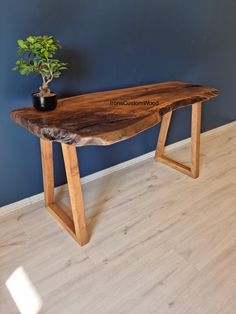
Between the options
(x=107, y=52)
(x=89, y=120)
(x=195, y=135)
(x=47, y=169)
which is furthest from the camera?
(x=195, y=135)

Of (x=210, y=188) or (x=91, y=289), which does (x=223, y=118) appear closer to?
(x=210, y=188)

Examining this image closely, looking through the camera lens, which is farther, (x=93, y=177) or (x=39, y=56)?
(x=93, y=177)

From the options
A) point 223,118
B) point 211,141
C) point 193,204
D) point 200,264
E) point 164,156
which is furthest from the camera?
point 223,118

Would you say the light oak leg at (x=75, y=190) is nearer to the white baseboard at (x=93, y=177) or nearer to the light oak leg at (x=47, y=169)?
the light oak leg at (x=47, y=169)

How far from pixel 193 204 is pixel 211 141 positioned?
3.53ft

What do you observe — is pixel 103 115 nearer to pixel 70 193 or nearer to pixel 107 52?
pixel 70 193

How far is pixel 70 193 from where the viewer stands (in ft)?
4.40

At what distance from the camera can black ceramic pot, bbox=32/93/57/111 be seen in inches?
51.8

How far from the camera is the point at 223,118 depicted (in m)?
2.86

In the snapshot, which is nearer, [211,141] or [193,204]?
[193,204]

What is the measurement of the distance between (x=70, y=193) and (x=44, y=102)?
0.45 m

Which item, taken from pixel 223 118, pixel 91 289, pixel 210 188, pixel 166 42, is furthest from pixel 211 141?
pixel 91 289

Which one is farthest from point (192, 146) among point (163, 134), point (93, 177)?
point (93, 177)

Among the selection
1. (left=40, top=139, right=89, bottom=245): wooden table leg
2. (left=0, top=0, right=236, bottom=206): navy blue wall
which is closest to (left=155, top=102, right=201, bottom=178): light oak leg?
(left=0, top=0, right=236, bottom=206): navy blue wall
